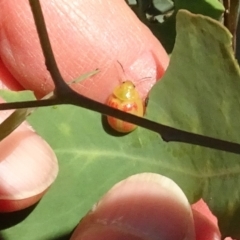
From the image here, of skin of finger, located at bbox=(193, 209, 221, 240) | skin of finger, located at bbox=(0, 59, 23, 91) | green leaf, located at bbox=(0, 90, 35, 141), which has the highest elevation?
green leaf, located at bbox=(0, 90, 35, 141)

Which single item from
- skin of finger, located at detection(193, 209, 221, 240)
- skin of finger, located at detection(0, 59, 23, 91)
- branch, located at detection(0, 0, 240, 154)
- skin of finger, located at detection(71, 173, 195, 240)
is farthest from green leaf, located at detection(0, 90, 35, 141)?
skin of finger, located at detection(0, 59, 23, 91)

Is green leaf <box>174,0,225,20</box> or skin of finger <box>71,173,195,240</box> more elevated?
green leaf <box>174,0,225,20</box>

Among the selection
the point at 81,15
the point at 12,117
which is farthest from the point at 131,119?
the point at 81,15

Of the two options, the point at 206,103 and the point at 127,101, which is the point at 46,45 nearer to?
the point at 206,103

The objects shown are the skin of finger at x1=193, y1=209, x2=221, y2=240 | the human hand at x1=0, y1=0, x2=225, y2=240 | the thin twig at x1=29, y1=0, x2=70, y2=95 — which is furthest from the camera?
the human hand at x1=0, y1=0, x2=225, y2=240

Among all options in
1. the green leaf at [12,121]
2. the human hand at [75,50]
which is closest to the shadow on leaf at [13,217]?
the green leaf at [12,121]

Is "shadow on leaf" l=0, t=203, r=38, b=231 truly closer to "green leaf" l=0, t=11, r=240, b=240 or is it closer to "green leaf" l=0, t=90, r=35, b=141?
"green leaf" l=0, t=11, r=240, b=240

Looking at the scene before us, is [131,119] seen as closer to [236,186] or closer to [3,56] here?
[236,186]

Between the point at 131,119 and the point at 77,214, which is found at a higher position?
the point at 131,119

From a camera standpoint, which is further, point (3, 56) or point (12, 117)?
point (3, 56)
